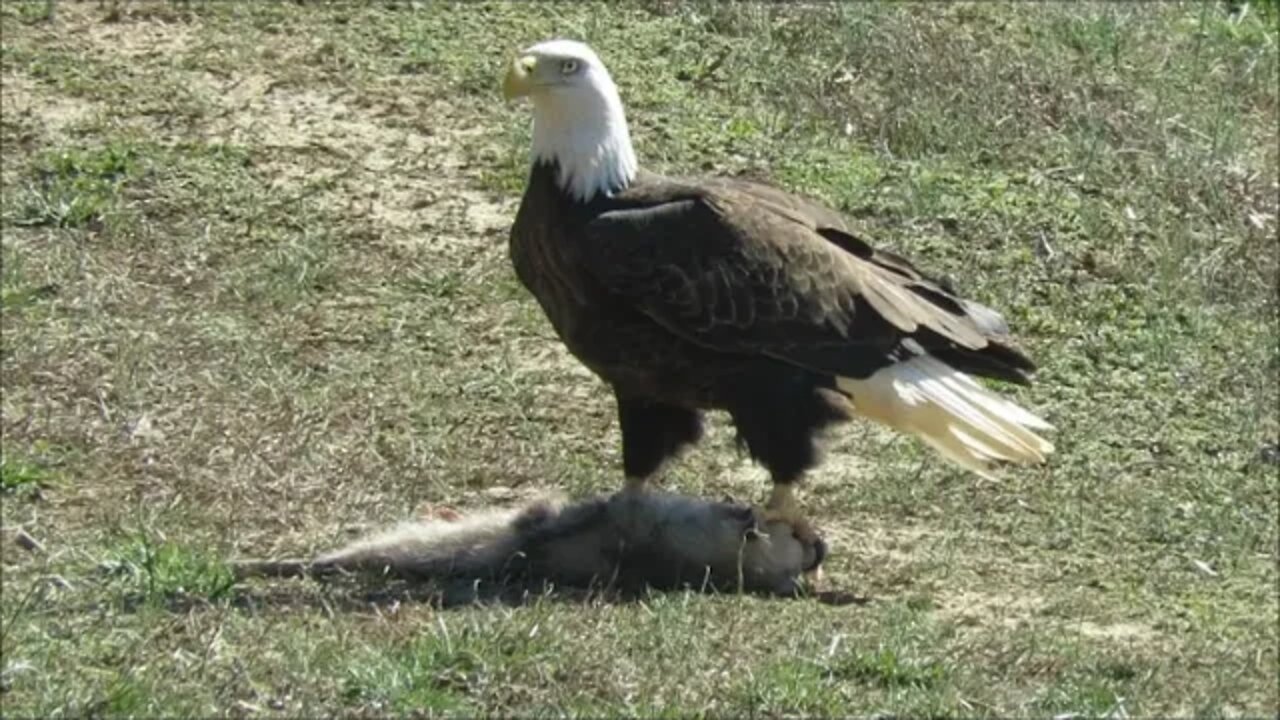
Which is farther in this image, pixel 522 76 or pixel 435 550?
pixel 522 76

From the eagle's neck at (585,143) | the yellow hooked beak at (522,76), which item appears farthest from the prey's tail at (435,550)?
the yellow hooked beak at (522,76)

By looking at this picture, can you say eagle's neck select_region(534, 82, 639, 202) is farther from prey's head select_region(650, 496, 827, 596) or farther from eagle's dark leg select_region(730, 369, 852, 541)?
prey's head select_region(650, 496, 827, 596)

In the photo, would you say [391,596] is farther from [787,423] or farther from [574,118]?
[574,118]

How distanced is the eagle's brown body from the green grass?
500 mm

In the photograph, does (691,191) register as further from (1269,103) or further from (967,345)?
(1269,103)

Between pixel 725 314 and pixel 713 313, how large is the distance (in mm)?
38

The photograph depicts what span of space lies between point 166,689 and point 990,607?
8.42 feet

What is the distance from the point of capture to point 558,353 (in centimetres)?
998

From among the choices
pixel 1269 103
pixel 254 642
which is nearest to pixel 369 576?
pixel 254 642

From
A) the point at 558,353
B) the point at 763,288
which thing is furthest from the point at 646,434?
the point at 558,353

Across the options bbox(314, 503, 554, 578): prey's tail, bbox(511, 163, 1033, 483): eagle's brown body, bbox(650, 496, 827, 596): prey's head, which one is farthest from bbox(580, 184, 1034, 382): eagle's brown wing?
bbox(314, 503, 554, 578): prey's tail

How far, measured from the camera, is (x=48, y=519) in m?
8.04

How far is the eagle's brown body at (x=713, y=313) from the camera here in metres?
8.28

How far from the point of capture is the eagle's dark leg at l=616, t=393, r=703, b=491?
28.1 feet
